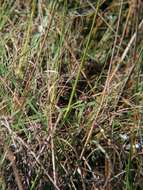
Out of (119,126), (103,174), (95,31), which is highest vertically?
(95,31)

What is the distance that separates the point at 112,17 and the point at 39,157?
1.00 metres

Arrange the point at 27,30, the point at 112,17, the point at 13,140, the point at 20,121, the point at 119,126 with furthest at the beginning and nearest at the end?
the point at 112,17
the point at 27,30
the point at 119,126
the point at 20,121
the point at 13,140

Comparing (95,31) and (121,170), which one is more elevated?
(95,31)

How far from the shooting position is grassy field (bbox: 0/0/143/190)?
1.48 m

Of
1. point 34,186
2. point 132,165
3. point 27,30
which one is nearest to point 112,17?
point 27,30

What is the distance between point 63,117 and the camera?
5.40ft

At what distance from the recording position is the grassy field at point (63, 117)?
1.48 m

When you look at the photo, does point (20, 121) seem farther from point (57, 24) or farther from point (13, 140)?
point (57, 24)

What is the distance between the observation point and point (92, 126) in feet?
4.98

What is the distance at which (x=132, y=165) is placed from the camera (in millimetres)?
1586

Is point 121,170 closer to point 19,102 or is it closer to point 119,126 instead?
point 119,126

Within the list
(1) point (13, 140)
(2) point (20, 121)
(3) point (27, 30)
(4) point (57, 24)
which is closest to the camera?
(1) point (13, 140)

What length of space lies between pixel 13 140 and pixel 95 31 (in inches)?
34.5

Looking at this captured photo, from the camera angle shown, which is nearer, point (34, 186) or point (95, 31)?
point (34, 186)
